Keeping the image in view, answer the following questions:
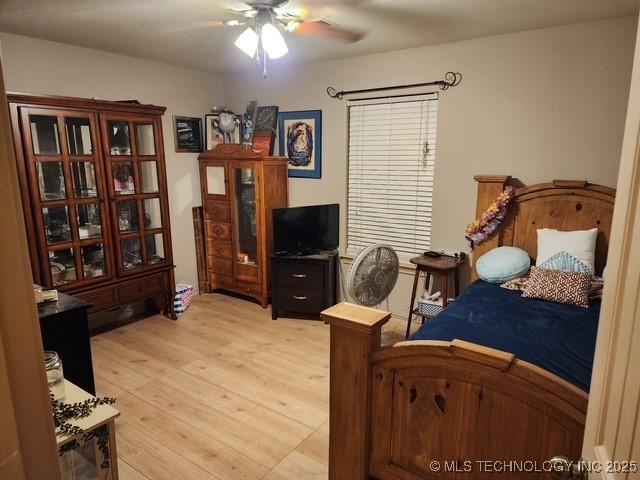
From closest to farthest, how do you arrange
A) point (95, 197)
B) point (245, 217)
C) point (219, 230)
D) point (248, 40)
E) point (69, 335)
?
point (69, 335)
point (248, 40)
point (95, 197)
point (245, 217)
point (219, 230)

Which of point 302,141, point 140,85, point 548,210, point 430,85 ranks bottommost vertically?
point 548,210

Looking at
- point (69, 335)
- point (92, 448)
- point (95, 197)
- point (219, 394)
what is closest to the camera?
point (92, 448)

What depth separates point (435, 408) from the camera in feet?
4.87

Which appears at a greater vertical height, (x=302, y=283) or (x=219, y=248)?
(x=219, y=248)

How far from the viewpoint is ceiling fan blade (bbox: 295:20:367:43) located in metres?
2.60

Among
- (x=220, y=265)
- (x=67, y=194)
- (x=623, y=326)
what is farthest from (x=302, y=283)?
(x=623, y=326)

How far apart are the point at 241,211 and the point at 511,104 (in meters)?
2.67

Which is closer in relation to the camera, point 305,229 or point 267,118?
point 305,229

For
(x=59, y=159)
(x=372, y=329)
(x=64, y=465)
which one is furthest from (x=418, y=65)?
(x=64, y=465)

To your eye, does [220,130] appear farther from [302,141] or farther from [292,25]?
[292,25]

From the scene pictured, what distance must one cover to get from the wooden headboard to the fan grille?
865 millimetres

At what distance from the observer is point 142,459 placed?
2.12 metres

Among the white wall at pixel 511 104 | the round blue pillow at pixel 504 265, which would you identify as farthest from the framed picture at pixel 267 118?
the round blue pillow at pixel 504 265

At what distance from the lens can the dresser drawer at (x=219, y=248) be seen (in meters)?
4.39
